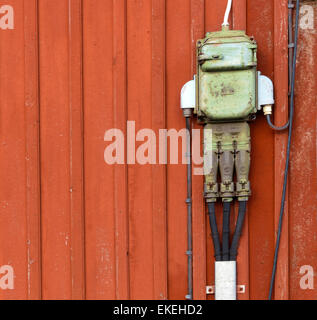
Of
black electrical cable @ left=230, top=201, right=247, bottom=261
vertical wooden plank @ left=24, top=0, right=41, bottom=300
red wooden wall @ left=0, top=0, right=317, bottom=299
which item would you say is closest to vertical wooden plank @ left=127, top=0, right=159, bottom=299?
red wooden wall @ left=0, top=0, right=317, bottom=299

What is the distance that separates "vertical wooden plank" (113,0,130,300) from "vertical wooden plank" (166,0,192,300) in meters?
0.27

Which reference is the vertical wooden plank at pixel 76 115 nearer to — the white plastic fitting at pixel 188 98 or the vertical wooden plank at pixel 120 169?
the vertical wooden plank at pixel 120 169

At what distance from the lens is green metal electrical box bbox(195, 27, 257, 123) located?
2.13m

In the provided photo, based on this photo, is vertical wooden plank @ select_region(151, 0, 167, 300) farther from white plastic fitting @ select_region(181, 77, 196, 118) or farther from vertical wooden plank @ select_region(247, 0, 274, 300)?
vertical wooden plank @ select_region(247, 0, 274, 300)

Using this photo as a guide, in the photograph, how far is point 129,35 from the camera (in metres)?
2.32

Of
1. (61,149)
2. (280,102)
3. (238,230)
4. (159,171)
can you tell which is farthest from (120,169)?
(280,102)

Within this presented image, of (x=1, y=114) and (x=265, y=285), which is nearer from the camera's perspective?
(x=265, y=285)

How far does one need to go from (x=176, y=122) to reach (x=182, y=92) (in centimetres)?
19

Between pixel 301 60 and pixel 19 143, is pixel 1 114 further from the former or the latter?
pixel 301 60

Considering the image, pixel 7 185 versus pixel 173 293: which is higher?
pixel 7 185

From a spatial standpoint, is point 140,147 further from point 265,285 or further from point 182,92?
point 265,285

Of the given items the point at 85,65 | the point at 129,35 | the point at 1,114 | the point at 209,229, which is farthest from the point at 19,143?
the point at 209,229

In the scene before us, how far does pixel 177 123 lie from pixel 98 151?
53cm

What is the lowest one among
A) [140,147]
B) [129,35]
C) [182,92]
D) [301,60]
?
[140,147]
